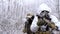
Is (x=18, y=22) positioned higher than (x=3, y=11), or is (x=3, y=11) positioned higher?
(x=3, y=11)

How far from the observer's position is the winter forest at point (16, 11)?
161 centimetres

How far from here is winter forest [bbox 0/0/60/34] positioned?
161 cm

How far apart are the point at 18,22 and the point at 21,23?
37 millimetres

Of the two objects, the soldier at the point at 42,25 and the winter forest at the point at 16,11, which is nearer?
the soldier at the point at 42,25

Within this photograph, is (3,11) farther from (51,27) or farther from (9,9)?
(51,27)

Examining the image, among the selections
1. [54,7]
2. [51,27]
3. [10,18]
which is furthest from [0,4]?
[51,27]

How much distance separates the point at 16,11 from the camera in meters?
1.63

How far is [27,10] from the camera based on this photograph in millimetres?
1618

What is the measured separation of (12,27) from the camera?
1610 mm

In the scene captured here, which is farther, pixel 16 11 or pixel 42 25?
pixel 16 11

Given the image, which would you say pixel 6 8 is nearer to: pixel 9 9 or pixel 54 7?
pixel 9 9

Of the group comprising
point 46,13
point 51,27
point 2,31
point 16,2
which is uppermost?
point 16,2

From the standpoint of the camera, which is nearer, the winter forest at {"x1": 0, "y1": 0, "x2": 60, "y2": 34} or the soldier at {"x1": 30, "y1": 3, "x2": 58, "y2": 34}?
the soldier at {"x1": 30, "y1": 3, "x2": 58, "y2": 34}

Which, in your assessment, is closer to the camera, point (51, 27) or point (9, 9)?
point (51, 27)
